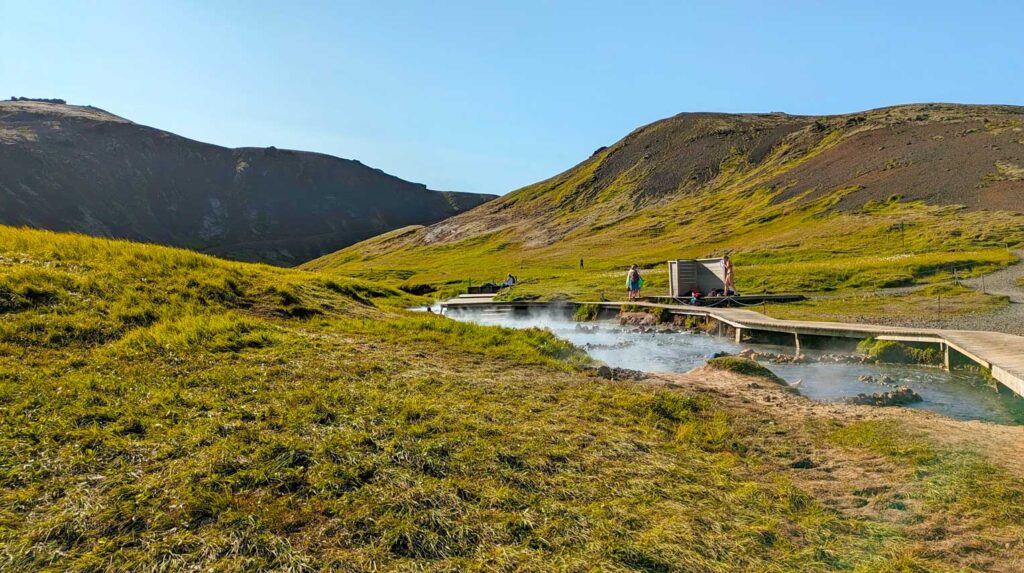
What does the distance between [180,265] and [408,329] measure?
568cm

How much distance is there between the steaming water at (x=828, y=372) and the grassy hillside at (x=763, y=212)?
14160 mm

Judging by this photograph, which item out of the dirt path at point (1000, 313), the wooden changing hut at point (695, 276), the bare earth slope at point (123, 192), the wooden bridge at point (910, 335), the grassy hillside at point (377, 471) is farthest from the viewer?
the bare earth slope at point (123, 192)

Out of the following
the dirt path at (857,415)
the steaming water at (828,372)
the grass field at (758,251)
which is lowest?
the steaming water at (828,372)

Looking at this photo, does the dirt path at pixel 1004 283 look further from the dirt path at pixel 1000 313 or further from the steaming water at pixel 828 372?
the steaming water at pixel 828 372

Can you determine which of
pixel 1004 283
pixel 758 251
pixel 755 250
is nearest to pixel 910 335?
pixel 1004 283

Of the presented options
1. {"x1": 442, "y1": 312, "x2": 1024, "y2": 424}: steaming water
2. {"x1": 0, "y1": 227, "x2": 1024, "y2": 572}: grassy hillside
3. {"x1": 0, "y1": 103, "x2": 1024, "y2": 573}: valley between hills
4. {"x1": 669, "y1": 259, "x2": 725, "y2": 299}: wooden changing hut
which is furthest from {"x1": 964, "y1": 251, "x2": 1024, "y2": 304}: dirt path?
{"x1": 0, "y1": 227, "x2": 1024, "y2": 572}: grassy hillside

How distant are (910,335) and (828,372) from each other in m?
3.51

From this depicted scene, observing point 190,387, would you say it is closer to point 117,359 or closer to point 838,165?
point 117,359

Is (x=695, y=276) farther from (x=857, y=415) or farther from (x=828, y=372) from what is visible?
(x=857, y=415)

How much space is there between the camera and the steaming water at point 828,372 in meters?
10.7

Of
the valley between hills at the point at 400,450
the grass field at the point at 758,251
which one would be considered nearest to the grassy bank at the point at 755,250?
the grass field at the point at 758,251

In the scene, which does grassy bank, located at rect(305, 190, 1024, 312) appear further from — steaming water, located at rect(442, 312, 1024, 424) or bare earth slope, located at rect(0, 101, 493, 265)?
bare earth slope, located at rect(0, 101, 493, 265)

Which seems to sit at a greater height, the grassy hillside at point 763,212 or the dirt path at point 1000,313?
the grassy hillside at point 763,212

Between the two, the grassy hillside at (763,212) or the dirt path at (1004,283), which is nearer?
the dirt path at (1004,283)
